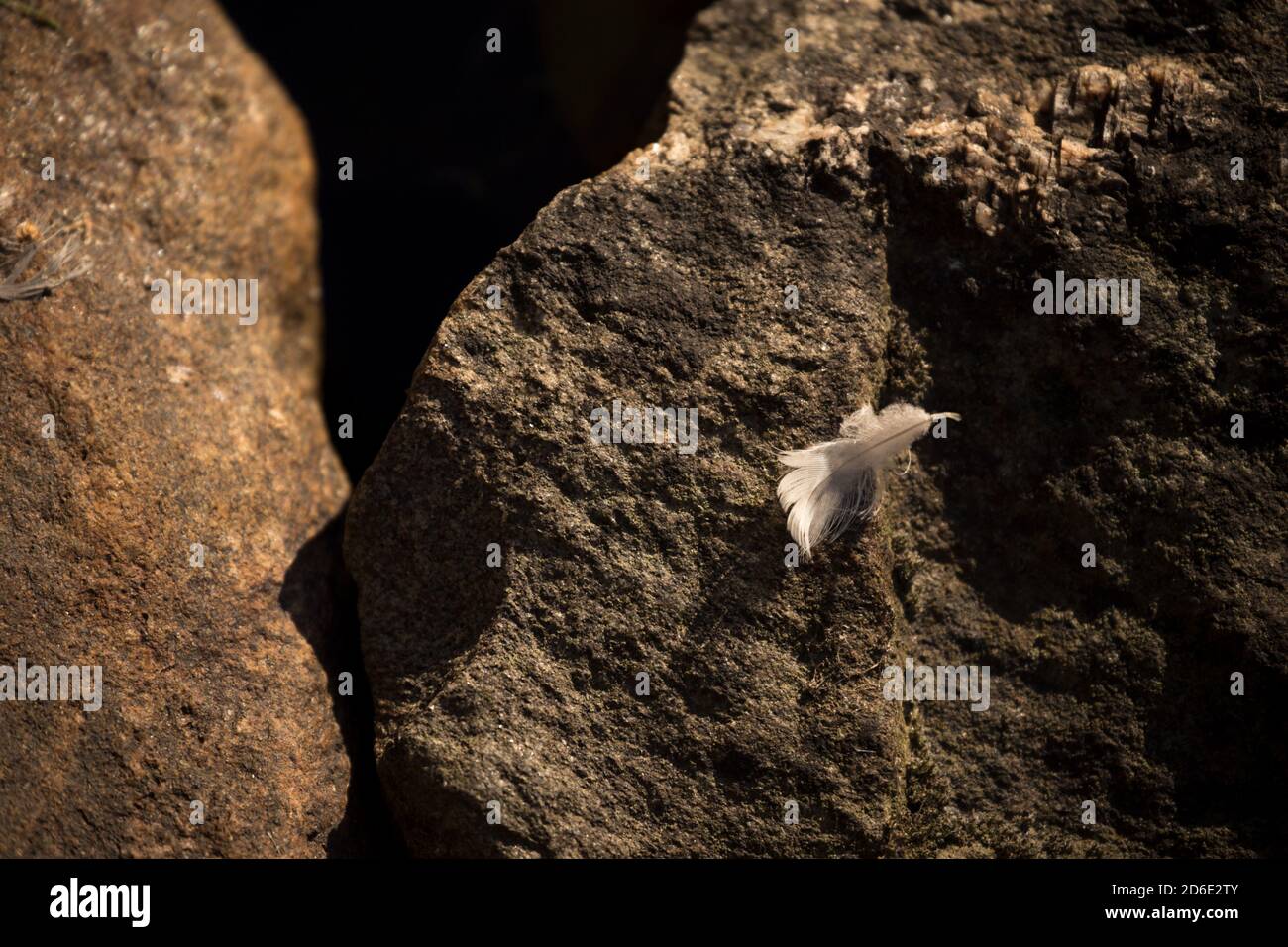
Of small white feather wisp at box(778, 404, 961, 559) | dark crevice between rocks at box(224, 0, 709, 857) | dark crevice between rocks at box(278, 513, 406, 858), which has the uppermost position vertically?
dark crevice between rocks at box(224, 0, 709, 857)

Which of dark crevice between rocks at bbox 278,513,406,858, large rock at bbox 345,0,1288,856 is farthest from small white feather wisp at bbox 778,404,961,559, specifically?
dark crevice between rocks at bbox 278,513,406,858

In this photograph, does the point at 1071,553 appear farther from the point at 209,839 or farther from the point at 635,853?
the point at 209,839

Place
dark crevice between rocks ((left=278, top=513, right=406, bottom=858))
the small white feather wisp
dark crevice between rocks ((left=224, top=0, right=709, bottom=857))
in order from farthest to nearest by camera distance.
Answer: dark crevice between rocks ((left=224, top=0, right=709, bottom=857)) → dark crevice between rocks ((left=278, top=513, right=406, bottom=858)) → the small white feather wisp

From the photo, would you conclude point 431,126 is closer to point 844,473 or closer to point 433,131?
point 433,131

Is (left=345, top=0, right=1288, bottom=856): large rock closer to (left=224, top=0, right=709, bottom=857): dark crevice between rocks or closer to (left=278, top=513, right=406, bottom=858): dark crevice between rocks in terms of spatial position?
(left=278, top=513, right=406, bottom=858): dark crevice between rocks

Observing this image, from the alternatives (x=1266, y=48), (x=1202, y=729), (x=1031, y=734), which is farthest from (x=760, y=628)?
(x=1266, y=48)

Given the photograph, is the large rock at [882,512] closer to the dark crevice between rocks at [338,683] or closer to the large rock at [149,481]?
the dark crevice between rocks at [338,683]

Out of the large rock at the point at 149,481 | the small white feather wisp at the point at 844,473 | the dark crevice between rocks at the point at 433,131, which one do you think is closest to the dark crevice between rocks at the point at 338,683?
the large rock at the point at 149,481
